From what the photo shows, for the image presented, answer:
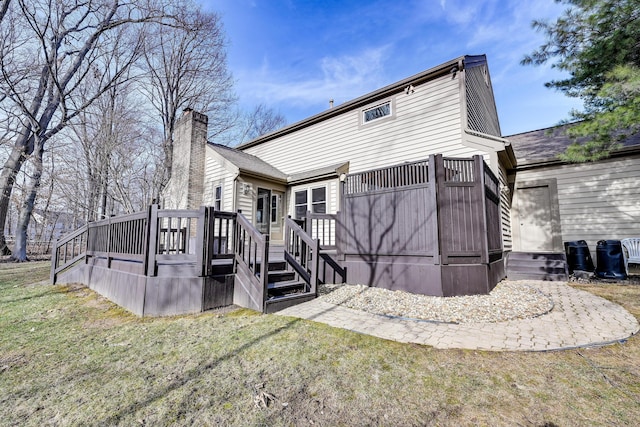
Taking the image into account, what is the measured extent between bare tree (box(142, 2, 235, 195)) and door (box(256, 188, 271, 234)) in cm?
763

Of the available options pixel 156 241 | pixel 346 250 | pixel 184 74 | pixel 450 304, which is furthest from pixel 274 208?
pixel 184 74

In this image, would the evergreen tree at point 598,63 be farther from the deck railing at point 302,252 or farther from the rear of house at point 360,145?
the deck railing at point 302,252

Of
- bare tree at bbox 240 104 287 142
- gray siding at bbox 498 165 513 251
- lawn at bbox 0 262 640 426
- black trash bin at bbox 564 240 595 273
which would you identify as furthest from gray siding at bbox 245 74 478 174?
bare tree at bbox 240 104 287 142

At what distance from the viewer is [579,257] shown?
7289 mm

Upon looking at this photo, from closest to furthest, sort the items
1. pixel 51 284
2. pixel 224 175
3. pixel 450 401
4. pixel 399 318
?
pixel 450 401
pixel 399 318
pixel 51 284
pixel 224 175

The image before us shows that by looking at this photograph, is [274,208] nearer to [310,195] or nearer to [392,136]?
[310,195]

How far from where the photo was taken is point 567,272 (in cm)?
695

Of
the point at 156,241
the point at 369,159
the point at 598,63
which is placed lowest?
the point at 156,241

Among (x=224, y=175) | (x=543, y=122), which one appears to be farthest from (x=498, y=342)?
(x=543, y=122)

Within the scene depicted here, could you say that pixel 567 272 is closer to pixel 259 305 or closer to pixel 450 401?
pixel 450 401

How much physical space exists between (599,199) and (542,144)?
119 inches

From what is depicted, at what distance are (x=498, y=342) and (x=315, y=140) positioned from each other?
9.10 m

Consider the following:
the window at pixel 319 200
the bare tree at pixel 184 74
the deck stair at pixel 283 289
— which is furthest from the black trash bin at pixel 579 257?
the bare tree at pixel 184 74

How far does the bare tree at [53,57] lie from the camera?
10602 mm
